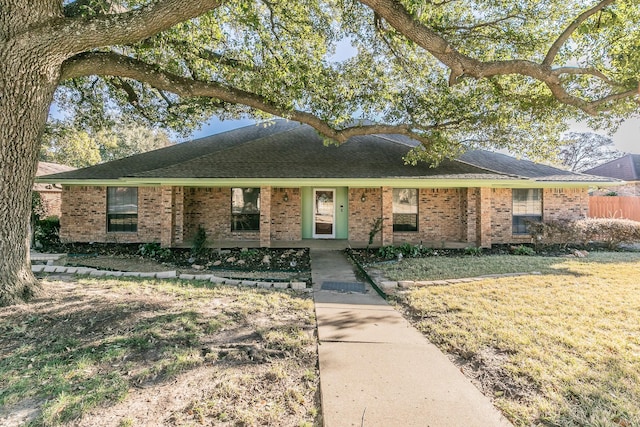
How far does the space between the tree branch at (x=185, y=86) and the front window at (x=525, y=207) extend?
488 cm

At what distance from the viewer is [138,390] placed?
2676 mm

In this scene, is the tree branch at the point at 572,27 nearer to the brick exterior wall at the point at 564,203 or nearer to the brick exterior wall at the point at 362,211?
the brick exterior wall at the point at 362,211

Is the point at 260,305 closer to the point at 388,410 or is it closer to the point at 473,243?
the point at 388,410

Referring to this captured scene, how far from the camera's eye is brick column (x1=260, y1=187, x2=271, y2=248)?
1058 cm

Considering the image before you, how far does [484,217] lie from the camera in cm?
1073

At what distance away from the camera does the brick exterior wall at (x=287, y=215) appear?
12.1m

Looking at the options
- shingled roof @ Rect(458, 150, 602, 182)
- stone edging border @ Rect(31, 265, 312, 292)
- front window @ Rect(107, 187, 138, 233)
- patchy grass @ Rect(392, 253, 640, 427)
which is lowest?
patchy grass @ Rect(392, 253, 640, 427)

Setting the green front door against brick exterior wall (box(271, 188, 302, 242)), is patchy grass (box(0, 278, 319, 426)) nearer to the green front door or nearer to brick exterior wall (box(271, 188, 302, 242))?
brick exterior wall (box(271, 188, 302, 242))

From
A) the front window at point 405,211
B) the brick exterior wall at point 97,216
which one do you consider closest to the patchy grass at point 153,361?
the brick exterior wall at point 97,216

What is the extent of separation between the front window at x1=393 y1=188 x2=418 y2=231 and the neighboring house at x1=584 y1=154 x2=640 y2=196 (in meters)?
18.9

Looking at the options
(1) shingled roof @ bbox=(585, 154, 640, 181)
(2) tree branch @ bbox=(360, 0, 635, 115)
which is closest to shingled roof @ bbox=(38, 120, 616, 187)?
(2) tree branch @ bbox=(360, 0, 635, 115)

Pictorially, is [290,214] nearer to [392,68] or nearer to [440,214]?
[440,214]

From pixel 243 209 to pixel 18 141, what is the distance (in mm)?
7769

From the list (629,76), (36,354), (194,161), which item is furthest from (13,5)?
(629,76)
